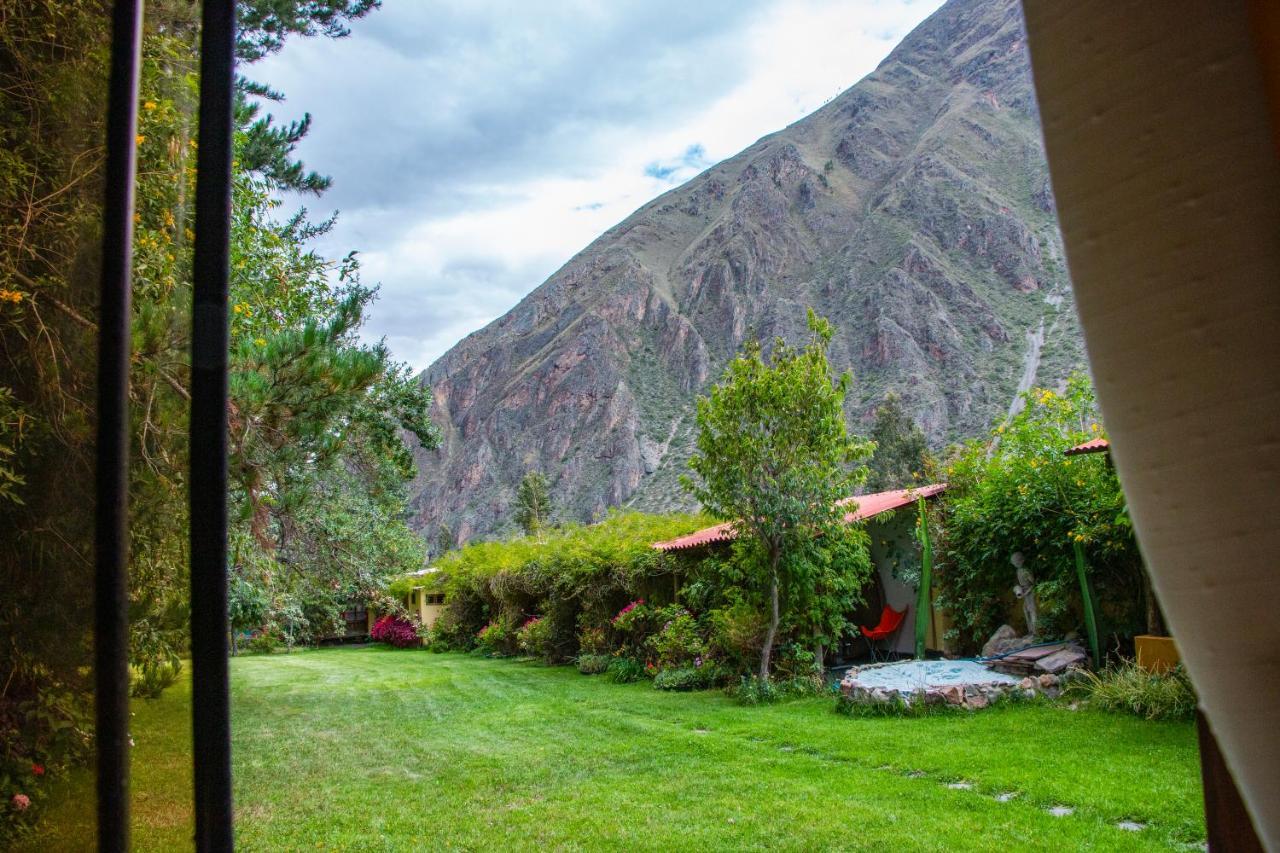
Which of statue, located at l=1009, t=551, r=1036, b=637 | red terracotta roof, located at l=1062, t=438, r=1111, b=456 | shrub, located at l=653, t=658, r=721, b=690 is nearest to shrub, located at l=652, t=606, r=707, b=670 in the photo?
shrub, located at l=653, t=658, r=721, b=690

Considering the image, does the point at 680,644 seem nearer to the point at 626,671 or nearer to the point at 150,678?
the point at 626,671

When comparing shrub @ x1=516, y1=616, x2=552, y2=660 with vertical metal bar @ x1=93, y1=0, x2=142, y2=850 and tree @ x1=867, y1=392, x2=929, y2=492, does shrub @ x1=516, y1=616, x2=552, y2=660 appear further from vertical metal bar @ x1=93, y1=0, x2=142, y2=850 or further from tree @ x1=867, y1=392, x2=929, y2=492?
tree @ x1=867, y1=392, x2=929, y2=492

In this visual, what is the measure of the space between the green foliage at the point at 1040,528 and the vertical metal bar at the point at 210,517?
7.62 meters

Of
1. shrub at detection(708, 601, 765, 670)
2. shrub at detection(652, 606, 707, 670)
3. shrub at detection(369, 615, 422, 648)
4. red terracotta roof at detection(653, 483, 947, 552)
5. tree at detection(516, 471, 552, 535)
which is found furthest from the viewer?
tree at detection(516, 471, 552, 535)

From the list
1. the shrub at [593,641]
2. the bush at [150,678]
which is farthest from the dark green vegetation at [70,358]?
the shrub at [593,641]

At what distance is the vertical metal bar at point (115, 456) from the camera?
41.5 inches

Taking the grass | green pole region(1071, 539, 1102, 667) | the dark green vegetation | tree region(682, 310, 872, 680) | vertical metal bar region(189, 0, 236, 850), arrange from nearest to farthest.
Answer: vertical metal bar region(189, 0, 236, 850)
the dark green vegetation
the grass
green pole region(1071, 539, 1102, 667)
tree region(682, 310, 872, 680)

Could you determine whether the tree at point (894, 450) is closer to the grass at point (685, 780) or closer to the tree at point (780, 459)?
the tree at point (780, 459)

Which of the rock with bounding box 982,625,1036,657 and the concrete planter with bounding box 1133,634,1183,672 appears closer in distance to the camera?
the concrete planter with bounding box 1133,634,1183,672

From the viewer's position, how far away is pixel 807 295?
5097 centimetres

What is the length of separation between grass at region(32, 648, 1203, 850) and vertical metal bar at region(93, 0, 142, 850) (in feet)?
1.79

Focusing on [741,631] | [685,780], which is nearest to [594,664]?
[741,631]

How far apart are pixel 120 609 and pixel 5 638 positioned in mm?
1138

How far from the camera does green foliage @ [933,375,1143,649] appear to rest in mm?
8156
